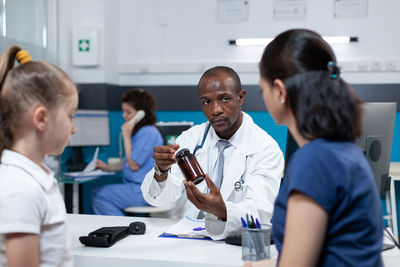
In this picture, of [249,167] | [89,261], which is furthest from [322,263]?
[249,167]

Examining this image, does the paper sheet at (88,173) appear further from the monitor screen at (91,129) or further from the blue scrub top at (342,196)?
the blue scrub top at (342,196)

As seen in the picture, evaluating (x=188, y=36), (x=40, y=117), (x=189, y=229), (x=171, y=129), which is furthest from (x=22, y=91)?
(x=188, y=36)

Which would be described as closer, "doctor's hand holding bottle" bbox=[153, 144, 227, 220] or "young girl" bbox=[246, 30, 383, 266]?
"young girl" bbox=[246, 30, 383, 266]

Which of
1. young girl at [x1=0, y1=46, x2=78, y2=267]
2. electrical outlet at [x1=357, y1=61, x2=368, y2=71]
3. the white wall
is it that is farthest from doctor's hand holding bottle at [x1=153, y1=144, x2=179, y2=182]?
electrical outlet at [x1=357, y1=61, x2=368, y2=71]

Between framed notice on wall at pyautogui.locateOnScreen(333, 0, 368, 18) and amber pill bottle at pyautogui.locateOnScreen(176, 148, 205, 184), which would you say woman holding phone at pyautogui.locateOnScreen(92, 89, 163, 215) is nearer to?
framed notice on wall at pyautogui.locateOnScreen(333, 0, 368, 18)

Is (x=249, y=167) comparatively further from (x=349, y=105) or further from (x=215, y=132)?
(x=349, y=105)

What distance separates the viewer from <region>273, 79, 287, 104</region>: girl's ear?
3.08 ft

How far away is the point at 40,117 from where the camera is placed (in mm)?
1000

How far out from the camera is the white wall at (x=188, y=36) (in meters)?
4.09

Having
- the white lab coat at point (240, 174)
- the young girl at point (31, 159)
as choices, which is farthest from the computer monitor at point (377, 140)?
the young girl at point (31, 159)

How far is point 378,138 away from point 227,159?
0.67m

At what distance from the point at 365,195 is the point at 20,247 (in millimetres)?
736

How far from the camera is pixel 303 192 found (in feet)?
2.72

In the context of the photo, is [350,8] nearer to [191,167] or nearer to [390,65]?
[390,65]
